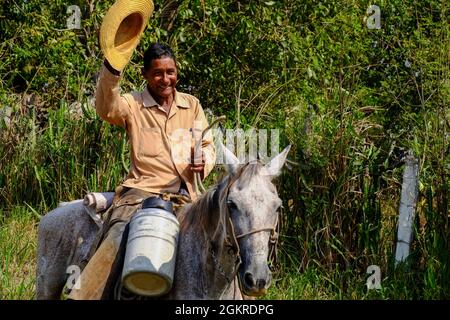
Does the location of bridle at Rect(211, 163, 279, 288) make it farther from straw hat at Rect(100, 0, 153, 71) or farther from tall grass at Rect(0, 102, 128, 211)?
tall grass at Rect(0, 102, 128, 211)

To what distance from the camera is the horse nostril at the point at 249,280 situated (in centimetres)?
457

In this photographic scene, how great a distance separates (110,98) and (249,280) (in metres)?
1.72

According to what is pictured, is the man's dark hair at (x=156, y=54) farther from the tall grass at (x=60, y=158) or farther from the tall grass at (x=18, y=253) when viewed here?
the tall grass at (x=60, y=158)

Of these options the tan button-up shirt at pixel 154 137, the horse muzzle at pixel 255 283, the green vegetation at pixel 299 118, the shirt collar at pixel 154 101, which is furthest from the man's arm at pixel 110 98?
the green vegetation at pixel 299 118

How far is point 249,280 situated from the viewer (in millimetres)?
4594

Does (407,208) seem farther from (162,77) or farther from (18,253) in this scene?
(18,253)

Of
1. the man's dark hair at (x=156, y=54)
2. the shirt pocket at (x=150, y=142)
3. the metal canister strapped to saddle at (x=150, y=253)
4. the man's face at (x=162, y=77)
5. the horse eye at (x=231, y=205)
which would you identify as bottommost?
the metal canister strapped to saddle at (x=150, y=253)

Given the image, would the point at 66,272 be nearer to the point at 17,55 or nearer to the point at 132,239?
the point at 132,239

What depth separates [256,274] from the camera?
4574 millimetres

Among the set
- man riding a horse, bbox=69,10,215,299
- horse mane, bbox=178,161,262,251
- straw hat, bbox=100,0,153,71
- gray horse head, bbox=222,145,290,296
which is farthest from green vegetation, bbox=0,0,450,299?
gray horse head, bbox=222,145,290,296

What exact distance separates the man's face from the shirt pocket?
0.25 m

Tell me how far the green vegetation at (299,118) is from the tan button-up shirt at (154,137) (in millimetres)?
1732

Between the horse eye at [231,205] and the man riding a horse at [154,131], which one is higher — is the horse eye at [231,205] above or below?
below
